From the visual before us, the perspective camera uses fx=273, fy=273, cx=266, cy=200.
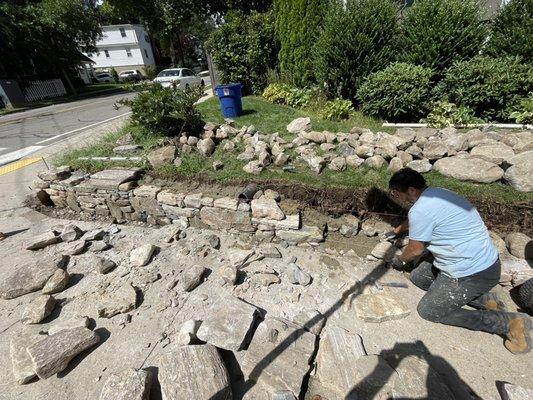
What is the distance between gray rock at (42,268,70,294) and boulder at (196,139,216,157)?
2.79 m

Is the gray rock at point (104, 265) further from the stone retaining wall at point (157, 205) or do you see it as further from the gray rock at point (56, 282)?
the stone retaining wall at point (157, 205)

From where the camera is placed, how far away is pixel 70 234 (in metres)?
4.20

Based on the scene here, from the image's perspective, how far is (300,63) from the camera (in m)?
8.27

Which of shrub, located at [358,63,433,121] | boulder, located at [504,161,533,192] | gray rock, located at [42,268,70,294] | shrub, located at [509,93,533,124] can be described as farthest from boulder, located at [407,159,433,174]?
gray rock, located at [42,268,70,294]

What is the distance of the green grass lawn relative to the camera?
11.7ft

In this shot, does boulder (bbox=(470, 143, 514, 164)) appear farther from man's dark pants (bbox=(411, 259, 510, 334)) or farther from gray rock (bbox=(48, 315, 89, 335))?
gray rock (bbox=(48, 315, 89, 335))

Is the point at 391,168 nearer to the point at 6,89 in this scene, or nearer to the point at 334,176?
the point at 334,176

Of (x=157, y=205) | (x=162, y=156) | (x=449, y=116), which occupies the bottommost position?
(x=157, y=205)

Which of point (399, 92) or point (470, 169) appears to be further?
point (399, 92)

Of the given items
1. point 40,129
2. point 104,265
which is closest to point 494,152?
point 104,265

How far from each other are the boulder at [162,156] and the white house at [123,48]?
3649 cm

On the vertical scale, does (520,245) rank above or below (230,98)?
below

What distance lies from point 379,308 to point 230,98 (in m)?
5.85

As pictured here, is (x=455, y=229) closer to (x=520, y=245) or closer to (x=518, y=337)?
(x=518, y=337)
